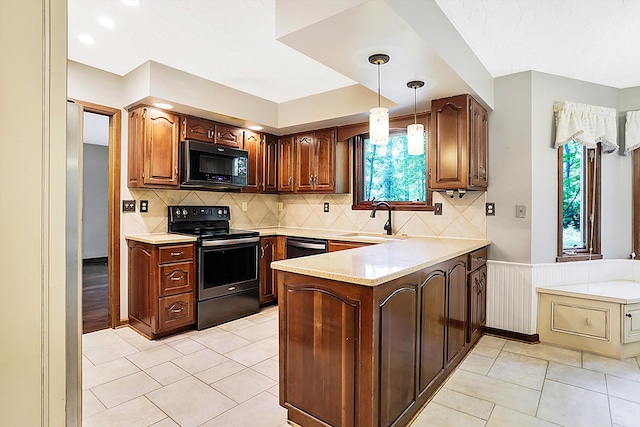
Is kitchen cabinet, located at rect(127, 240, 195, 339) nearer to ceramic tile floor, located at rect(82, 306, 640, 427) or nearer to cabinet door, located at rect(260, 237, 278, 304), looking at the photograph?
ceramic tile floor, located at rect(82, 306, 640, 427)

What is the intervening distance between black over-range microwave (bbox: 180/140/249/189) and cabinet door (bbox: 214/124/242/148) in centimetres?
12

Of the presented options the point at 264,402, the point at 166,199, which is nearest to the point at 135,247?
the point at 166,199

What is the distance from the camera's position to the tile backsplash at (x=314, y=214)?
3420mm

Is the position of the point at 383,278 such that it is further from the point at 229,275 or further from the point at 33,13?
the point at 229,275

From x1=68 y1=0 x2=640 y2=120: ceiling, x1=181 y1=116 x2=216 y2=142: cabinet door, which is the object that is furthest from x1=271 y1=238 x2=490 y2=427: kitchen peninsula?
x1=181 y1=116 x2=216 y2=142: cabinet door

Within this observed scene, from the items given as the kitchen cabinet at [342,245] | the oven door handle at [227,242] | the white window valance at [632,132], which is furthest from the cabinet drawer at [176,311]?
the white window valance at [632,132]

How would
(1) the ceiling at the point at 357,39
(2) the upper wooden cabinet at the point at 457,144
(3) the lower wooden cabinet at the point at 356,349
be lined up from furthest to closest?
(2) the upper wooden cabinet at the point at 457,144
(1) the ceiling at the point at 357,39
(3) the lower wooden cabinet at the point at 356,349

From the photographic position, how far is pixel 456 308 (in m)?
2.50

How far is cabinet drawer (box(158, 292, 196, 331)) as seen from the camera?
10.2 ft

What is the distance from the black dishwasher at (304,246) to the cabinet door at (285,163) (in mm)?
789

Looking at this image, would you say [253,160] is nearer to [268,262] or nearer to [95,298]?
[268,262]

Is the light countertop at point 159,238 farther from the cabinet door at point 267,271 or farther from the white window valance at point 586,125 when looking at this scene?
the white window valance at point 586,125

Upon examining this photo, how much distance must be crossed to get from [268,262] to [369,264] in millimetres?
2384

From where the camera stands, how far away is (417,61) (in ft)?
7.36
